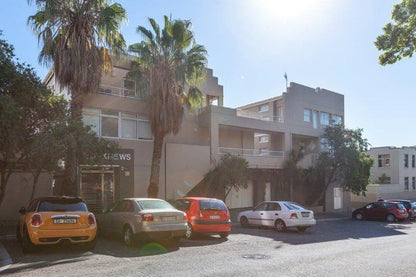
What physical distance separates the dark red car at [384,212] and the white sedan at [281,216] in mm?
9107

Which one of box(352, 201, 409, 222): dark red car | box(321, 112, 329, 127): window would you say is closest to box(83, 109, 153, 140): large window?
box(352, 201, 409, 222): dark red car

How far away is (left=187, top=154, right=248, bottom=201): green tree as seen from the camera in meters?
21.8

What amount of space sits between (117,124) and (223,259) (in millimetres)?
13499

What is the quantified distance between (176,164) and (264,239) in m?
10.2

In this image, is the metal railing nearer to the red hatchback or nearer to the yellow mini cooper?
the red hatchback

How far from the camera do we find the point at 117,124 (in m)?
20.8

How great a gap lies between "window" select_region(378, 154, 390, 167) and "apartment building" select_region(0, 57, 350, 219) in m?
20.3

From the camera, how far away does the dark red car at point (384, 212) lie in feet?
73.8

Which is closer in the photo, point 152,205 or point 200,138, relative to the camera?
point 152,205

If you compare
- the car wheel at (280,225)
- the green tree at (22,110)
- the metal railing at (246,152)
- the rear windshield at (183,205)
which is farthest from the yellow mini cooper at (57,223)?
the metal railing at (246,152)

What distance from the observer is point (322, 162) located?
92.9 feet

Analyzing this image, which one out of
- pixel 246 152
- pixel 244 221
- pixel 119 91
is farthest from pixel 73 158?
pixel 246 152

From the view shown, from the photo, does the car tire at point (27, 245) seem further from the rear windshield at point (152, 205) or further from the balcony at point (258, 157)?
the balcony at point (258, 157)

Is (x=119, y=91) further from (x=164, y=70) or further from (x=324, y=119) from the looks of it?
(x=324, y=119)
